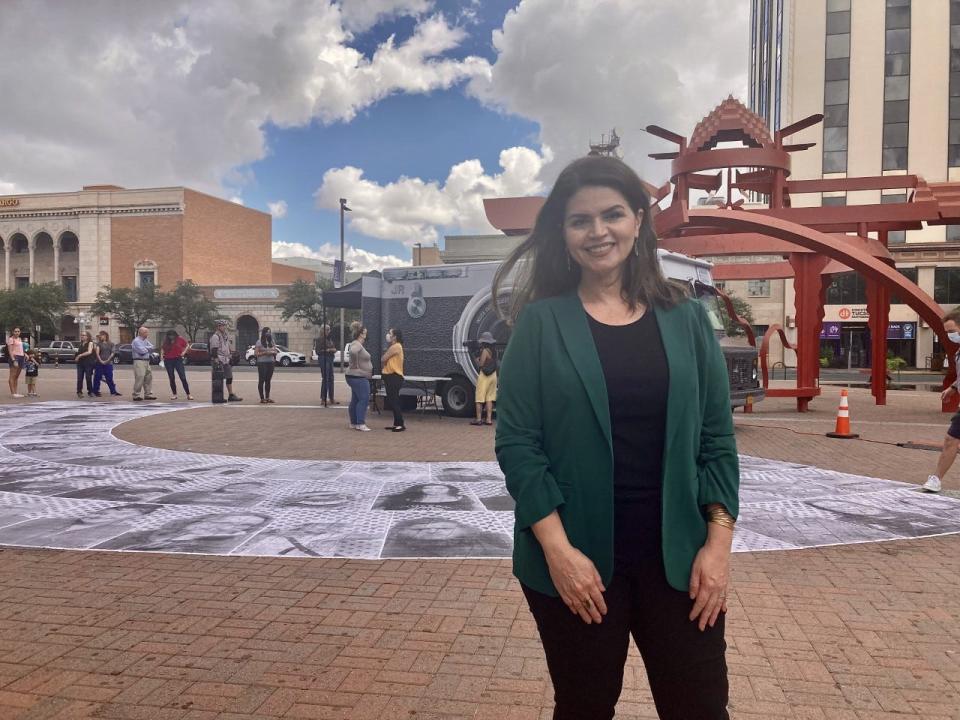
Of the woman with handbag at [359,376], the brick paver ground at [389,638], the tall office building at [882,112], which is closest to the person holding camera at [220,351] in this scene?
the woman with handbag at [359,376]

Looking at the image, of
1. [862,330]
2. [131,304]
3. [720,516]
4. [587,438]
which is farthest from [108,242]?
[720,516]

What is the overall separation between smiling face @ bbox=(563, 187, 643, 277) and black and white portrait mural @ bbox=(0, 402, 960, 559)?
3688 mm

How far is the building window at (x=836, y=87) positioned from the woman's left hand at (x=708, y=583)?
1999 inches

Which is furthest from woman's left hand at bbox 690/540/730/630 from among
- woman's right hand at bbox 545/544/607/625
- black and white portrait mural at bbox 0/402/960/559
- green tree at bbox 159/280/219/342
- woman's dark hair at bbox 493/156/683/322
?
green tree at bbox 159/280/219/342

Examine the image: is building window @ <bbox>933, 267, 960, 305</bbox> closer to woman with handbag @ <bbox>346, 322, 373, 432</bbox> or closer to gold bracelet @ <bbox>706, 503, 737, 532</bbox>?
woman with handbag @ <bbox>346, 322, 373, 432</bbox>

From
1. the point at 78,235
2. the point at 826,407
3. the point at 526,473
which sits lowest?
the point at 826,407

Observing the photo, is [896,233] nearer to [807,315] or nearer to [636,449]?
[807,315]

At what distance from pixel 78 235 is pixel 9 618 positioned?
→ 67.3 metres

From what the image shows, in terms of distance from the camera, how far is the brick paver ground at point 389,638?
125 inches

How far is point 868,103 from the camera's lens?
4625 cm

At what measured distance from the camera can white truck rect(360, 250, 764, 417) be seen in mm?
14094

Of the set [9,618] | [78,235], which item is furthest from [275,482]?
[78,235]

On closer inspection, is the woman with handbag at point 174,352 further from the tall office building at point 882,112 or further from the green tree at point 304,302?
the tall office building at point 882,112

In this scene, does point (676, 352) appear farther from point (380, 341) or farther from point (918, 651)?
point (380, 341)
